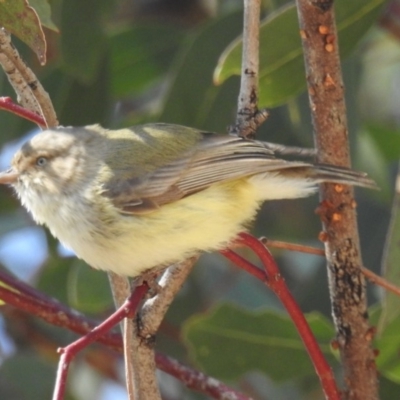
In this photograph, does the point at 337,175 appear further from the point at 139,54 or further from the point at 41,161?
the point at 139,54

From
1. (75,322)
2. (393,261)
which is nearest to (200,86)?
(393,261)

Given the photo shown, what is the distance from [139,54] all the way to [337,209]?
1799mm

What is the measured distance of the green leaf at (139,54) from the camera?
3.69 m

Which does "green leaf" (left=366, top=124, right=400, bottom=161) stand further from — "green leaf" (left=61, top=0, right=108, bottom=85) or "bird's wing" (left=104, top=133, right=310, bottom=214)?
"bird's wing" (left=104, top=133, right=310, bottom=214)

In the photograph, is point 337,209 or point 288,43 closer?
point 337,209

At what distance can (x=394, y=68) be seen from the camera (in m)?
4.95

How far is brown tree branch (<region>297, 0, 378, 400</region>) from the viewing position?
2.02 metres

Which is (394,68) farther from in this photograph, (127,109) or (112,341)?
(112,341)

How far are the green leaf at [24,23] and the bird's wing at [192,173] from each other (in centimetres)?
44

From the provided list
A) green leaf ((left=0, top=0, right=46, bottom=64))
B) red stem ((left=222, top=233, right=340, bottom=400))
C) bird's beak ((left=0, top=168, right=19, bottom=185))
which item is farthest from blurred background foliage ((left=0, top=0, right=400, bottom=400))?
red stem ((left=222, top=233, right=340, bottom=400))

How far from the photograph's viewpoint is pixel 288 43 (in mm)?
2586

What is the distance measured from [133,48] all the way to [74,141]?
140 centimetres

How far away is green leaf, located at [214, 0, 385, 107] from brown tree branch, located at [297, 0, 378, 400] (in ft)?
1.60

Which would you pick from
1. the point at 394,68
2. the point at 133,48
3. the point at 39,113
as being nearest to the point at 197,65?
the point at 133,48
